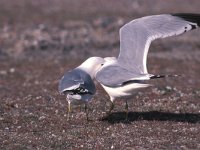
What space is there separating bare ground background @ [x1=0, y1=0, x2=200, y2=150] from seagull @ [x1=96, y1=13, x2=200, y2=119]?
0.86 meters

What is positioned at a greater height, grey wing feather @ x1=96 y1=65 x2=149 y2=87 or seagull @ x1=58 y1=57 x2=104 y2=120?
grey wing feather @ x1=96 y1=65 x2=149 y2=87

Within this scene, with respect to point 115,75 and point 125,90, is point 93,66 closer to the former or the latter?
point 115,75

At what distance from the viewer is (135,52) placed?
12.3 m

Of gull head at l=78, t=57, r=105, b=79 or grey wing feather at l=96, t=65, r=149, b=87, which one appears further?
gull head at l=78, t=57, r=105, b=79

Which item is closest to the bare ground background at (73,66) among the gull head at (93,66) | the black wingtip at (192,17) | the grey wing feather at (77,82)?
the grey wing feather at (77,82)

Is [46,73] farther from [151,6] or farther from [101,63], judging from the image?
[151,6]

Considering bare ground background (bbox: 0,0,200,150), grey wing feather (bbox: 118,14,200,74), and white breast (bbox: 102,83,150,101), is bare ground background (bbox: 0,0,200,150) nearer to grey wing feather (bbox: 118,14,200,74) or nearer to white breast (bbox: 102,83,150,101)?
white breast (bbox: 102,83,150,101)

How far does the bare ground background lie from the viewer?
37.6 ft

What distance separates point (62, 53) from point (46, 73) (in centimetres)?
473

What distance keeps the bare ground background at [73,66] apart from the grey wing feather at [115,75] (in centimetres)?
91

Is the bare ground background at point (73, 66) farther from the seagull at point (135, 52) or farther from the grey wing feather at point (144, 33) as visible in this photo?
the grey wing feather at point (144, 33)

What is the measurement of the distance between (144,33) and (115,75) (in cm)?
124

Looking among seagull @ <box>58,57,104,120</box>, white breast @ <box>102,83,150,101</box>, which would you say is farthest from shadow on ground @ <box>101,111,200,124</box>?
seagull @ <box>58,57,104,120</box>

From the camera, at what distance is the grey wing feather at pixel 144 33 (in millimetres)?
12258
